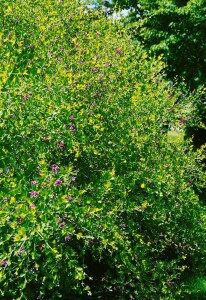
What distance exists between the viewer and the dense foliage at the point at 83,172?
389 centimetres

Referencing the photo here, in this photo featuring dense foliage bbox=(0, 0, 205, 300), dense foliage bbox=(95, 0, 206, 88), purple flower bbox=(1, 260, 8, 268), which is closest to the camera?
purple flower bbox=(1, 260, 8, 268)

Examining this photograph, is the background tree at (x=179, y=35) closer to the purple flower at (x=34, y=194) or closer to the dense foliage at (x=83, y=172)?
the dense foliage at (x=83, y=172)

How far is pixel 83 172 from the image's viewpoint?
5.38 metres

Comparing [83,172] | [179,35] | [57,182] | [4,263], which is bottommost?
[4,263]

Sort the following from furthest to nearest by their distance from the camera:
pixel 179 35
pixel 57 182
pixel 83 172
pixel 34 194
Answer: pixel 179 35 < pixel 83 172 < pixel 57 182 < pixel 34 194

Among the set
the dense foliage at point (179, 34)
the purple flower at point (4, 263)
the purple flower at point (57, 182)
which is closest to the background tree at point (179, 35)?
the dense foliage at point (179, 34)

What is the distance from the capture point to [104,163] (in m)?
5.41

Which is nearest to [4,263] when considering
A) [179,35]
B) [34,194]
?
[34,194]

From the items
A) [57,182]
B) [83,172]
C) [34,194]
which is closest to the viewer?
[34,194]

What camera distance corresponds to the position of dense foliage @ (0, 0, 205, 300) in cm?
389

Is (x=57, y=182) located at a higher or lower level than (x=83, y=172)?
higher

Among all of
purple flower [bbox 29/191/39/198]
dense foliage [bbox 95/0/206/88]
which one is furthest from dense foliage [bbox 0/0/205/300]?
dense foliage [bbox 95/0/206/88]

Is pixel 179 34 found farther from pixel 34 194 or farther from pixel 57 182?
pixel 34 194

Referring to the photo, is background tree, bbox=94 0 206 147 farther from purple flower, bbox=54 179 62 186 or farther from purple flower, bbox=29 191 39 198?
purple flower, bbox=29 191 39 198
